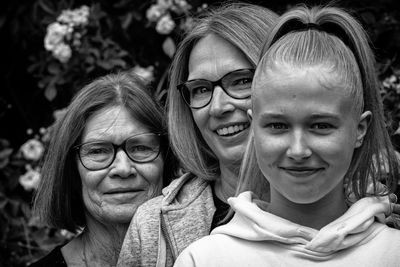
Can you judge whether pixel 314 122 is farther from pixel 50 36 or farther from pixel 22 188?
pixel 22 188

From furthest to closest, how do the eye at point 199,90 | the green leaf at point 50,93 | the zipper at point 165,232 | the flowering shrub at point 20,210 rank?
the flowering shrub at point 20,210
the green leaf at point 50,93
the eye at point 199,90
the zipper at point 165,232

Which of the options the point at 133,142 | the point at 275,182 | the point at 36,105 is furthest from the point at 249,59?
the point at 36,105

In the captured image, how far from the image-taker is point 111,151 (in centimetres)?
330

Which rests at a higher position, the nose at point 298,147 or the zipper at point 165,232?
the nose at point 298,147

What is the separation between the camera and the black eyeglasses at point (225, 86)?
3.00m

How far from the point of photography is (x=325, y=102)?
2221 millimetres

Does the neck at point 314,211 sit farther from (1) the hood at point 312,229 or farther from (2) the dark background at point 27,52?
(2) the dark background at point 27,52

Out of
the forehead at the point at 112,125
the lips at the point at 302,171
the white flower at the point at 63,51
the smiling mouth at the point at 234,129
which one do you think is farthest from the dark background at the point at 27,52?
the lips at the point at 302,171

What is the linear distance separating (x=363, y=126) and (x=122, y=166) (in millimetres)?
1145

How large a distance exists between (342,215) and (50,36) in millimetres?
2816

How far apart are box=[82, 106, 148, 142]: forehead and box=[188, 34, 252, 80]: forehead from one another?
13.9 inches

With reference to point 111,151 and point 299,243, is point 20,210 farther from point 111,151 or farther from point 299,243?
point 299,243

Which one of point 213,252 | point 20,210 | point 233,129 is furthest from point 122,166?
point 20,210

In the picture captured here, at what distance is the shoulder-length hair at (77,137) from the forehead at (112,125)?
2 cm
